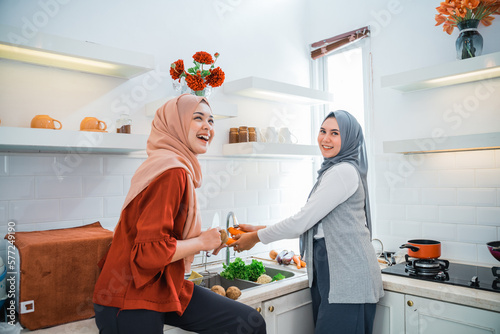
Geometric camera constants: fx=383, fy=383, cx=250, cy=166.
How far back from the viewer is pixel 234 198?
2.65 metres

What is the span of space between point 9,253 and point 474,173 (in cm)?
250

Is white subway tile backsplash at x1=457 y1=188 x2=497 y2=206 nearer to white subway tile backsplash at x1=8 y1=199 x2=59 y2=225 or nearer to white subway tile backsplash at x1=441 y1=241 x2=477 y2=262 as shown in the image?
white subway tile backsplash at x1=441 y1=241 x2=477 y2=262

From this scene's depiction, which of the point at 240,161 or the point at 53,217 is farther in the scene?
the point at 240,161

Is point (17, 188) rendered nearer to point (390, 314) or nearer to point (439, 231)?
point (390, 314)

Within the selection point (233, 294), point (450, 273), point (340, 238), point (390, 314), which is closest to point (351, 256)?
point (340, 238)

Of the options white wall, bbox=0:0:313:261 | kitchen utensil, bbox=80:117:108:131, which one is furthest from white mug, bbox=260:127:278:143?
kitchen utensil, bbox=80:117:108:131

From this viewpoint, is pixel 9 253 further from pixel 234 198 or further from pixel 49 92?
pixel 234 198

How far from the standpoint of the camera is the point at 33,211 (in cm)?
176

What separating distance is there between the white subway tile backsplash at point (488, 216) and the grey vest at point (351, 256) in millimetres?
879

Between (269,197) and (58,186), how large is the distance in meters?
1.51

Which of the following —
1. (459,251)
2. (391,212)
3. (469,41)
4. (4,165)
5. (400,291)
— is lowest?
(400,291)

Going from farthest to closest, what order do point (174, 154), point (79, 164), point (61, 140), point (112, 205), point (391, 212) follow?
point (391, 212) → point (112, 205) → point (79, 164) → point (61, 140) → point (174, 154)

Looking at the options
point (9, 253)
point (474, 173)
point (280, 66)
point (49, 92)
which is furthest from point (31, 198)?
point (474, 173)

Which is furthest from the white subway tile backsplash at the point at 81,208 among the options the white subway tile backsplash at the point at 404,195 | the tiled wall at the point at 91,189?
the white subway tile backsplash at the point at 404,195
